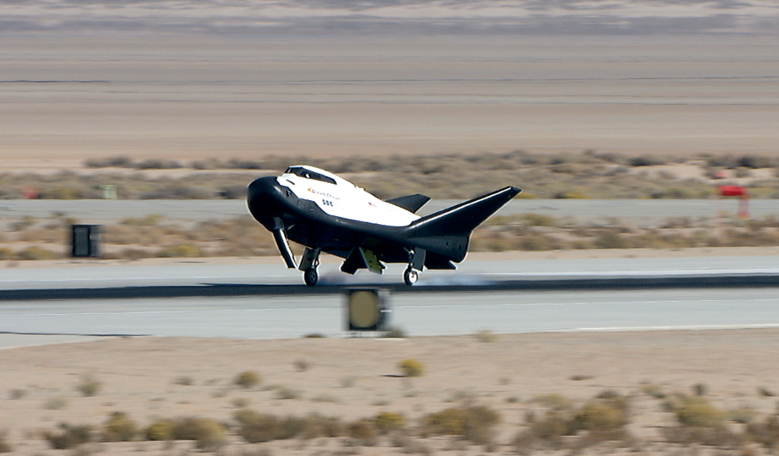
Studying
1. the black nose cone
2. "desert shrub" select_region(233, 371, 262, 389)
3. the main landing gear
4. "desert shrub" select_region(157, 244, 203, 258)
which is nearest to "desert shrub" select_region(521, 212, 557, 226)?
"desert shrub" select_region(157, 244, 203, 258)

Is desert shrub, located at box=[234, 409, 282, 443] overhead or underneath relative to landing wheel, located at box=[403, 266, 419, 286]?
overhead

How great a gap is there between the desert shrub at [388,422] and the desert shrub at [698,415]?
273 cm

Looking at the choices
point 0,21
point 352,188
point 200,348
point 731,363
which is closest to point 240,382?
point 200,348

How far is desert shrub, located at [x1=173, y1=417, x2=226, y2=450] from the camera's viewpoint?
9508 millimetres

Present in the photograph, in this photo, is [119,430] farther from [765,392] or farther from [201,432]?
[765,392]

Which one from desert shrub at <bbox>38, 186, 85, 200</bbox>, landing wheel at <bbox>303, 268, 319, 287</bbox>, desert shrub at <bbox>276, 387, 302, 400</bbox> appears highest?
desert shrub at <bbox>276, 387, 302, 400</bbox>

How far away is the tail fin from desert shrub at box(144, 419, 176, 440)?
11657mm

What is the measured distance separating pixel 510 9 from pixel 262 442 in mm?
178663

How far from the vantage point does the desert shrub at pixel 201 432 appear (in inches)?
374

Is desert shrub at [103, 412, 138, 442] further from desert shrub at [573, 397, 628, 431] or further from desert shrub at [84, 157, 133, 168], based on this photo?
desert shrub at [84, 157, 133, 168]

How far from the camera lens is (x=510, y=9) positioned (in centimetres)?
18262

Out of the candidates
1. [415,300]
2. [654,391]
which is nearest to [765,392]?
[654,391]

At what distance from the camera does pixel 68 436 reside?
9570 millimetres

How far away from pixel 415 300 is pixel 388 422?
9604mm
